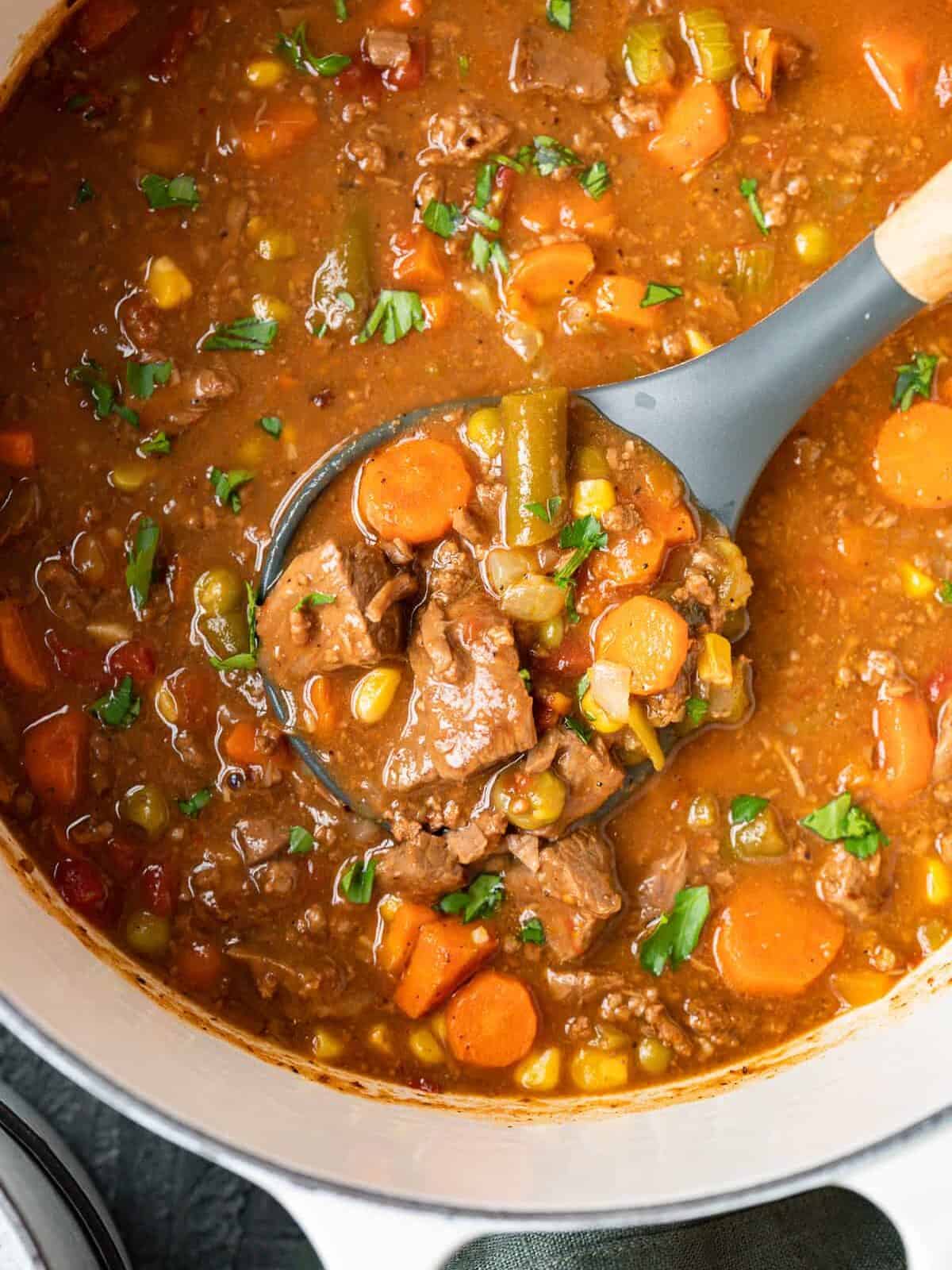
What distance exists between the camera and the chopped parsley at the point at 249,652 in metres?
4.09

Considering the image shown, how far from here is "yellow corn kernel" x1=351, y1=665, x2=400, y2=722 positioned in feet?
13.2

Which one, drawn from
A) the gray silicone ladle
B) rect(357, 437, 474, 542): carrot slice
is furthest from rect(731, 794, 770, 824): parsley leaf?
rect(357, 437, 474, 542): carrot slice

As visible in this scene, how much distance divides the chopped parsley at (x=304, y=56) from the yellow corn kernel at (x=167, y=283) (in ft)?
2.39

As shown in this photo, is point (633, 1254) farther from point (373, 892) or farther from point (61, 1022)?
point (61, 1022)

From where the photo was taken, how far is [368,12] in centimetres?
417

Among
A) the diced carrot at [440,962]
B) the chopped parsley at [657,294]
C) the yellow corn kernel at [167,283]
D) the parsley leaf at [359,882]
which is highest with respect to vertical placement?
the yellow corn kernel at [167,283]

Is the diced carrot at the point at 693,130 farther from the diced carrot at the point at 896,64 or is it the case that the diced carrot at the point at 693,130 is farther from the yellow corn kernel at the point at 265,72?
the yellow corn kernel at the point at 265,72

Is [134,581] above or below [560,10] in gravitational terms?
below

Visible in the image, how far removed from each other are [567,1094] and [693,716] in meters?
1.26

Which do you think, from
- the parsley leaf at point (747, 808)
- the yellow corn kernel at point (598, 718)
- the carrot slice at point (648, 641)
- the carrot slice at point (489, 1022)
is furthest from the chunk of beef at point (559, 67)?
the carrot slice at point (489, 1022)

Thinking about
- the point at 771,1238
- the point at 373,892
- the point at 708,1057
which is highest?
the point at 373,892

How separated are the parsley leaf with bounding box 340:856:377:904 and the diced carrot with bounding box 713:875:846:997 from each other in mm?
1108

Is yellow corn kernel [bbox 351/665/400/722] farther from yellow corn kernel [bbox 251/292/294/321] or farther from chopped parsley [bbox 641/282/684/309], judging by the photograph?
chopped parsley [bbox 641/282/684/309]

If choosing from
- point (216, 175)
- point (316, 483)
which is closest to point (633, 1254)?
point (316, 483)
